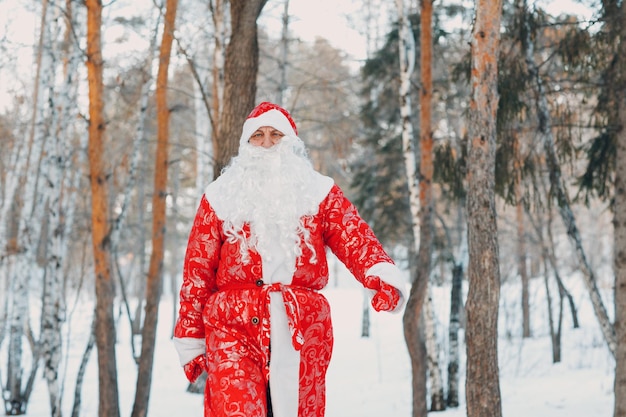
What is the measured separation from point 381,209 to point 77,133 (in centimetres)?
608

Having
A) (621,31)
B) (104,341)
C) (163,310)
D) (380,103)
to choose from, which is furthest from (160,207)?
(163,310)

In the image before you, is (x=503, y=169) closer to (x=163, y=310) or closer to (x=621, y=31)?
(x=621, y=31)

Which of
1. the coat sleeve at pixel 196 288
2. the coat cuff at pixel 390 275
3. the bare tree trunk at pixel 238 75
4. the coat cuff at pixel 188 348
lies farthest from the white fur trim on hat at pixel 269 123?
the bare tree trunk at pixel 238 75

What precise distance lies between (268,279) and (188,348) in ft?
1.52

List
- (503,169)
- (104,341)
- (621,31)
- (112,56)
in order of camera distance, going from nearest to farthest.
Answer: (621,31), (104,341), (503,169), (112,56)

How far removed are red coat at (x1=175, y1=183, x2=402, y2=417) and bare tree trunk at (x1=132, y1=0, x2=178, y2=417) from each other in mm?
Answer: 4465

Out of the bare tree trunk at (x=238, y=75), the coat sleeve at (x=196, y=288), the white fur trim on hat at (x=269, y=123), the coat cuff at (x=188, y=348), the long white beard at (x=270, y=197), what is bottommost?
the coat cuff at (x=188, y=348)

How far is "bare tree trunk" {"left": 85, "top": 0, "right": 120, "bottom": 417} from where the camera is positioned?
702cm

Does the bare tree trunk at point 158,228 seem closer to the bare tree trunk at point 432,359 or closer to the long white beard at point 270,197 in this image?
the bare tree trunk at point 432,359

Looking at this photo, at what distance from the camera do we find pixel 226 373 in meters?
3.20

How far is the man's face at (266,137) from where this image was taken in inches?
147

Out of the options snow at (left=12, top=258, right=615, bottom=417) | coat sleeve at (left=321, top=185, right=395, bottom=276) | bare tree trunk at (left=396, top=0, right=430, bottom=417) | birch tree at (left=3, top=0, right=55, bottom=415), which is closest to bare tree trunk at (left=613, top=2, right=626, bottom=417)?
bare tree trunk at (left=396, top=0, right=430, bottom=417)

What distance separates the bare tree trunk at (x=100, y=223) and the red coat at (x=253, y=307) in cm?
380

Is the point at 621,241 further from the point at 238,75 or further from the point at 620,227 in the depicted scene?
the point at 238,75
